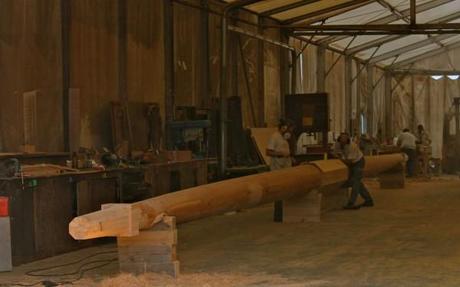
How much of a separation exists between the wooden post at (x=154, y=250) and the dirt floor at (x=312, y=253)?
0.13 metres

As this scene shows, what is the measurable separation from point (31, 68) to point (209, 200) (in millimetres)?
3398

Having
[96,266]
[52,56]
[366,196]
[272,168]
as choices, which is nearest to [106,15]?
[52,56]

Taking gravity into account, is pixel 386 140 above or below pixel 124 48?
below

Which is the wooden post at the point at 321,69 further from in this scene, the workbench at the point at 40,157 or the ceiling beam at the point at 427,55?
the workbench at the point at 40,157

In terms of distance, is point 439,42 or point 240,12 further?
point 439,42

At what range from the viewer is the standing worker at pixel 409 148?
72.8 ft

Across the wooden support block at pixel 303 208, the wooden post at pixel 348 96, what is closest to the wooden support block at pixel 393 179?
the wooden post at pixel 348 96

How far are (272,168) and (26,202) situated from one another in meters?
5.37

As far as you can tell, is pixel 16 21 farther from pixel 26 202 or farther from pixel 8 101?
pixel 26 202

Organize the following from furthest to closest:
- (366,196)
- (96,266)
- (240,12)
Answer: (240,12)
(366,196)
(96,266)

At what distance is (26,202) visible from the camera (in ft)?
27.4

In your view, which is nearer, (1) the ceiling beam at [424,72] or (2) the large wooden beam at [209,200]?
(2) the large wooden beam at [209,200]

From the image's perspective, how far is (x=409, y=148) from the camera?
2219cm

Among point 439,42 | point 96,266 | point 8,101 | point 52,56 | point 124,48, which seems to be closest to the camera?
point 96,266
